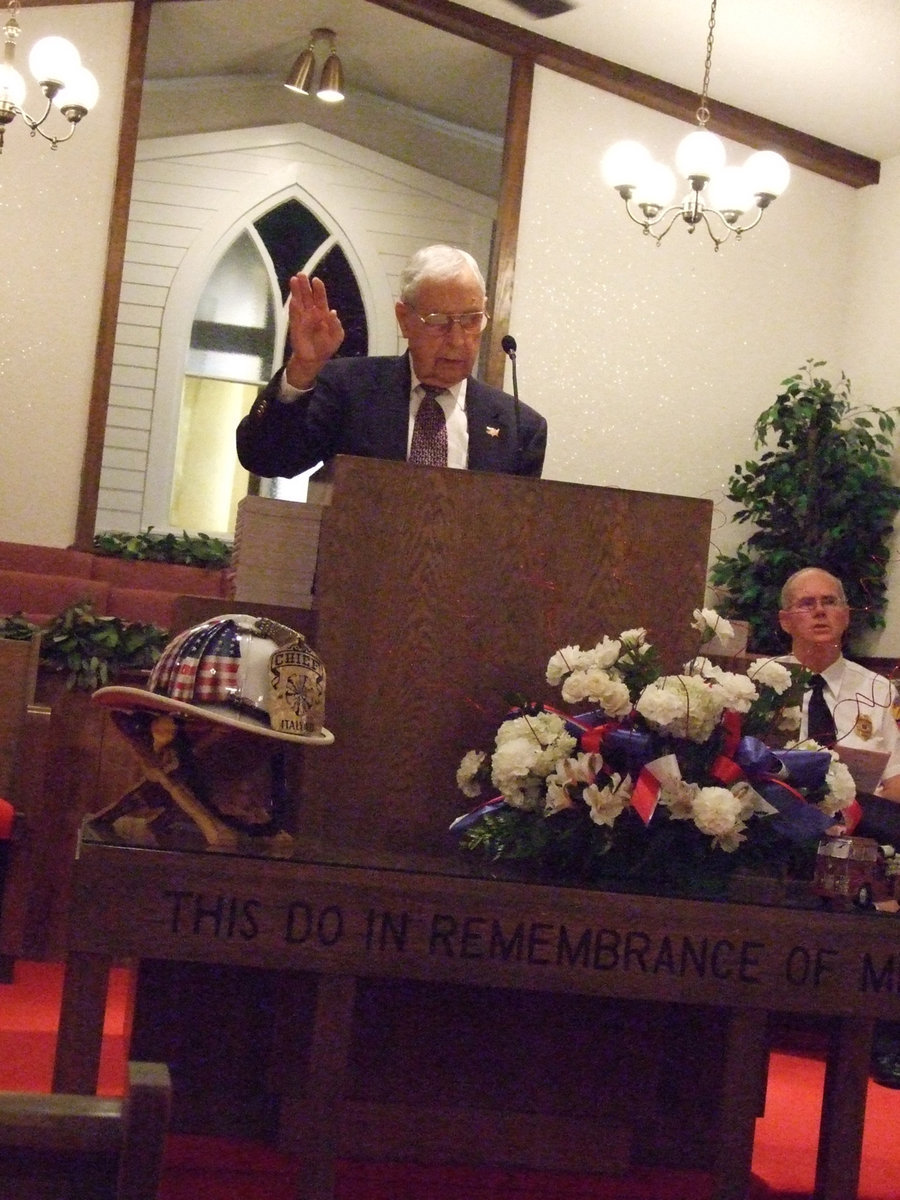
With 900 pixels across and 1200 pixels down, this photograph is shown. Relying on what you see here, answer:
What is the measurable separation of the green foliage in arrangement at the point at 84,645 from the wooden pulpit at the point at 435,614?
223 centimetres

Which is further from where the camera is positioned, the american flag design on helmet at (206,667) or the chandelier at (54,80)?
the chandelier at (54,80)

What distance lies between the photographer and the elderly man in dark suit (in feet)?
8.36

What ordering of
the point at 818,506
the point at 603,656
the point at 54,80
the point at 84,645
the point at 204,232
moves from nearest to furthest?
the point at 603,656 → the point at 84,645 → the point at 54,80 → the point at 818,506 → the point at 204,232

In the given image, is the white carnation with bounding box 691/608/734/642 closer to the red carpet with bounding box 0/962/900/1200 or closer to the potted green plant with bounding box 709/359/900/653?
the red carpet with bounding box 0/962/900/1200

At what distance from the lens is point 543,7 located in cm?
755

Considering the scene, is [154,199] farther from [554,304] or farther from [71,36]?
[554,304]

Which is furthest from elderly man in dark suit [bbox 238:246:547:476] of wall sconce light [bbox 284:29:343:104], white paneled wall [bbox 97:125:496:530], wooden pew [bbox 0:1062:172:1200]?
white paneled wall [bbox 97:125:496:530]

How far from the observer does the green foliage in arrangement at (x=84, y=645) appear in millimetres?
4379

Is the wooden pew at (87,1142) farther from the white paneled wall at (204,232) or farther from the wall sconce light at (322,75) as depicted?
the white paneled wall at (204,232)

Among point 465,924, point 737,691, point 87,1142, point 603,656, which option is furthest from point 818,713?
point 87,1142

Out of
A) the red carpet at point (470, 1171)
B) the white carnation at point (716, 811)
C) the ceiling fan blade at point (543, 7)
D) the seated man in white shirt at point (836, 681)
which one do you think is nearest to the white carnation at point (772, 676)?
the white carnation at point (716, 811)

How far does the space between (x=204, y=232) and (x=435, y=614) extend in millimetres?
7405

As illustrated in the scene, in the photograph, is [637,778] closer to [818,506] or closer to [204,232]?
[818,506]

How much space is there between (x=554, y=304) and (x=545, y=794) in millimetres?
5964
